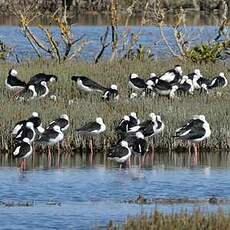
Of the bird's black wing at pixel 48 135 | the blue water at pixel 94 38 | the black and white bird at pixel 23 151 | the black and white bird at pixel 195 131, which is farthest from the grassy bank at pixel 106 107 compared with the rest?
the blue water at pixel 94 38

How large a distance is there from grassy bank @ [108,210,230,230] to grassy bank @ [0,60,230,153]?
344 inches

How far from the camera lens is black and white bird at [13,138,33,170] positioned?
18.5 metres

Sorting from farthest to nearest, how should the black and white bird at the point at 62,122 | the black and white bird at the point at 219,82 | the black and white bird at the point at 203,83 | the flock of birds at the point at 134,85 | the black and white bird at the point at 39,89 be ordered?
the black and white bird at the point at 203,83, the black and white bird at the point at 219,82, the flock of birds at the point at 134,85, the black and white bird at the point at 39,89, the black and white bird at the point at 62,122

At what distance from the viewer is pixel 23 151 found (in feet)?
61.1

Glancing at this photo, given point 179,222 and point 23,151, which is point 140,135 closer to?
point 23,151

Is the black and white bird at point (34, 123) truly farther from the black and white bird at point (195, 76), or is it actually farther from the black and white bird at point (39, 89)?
the black and white bird at point (195, 76)

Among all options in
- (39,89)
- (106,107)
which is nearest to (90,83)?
(39,89)

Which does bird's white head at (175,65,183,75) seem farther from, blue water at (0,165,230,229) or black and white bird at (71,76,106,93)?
blue water at (0,165,230,229)

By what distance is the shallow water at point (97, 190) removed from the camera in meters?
13.8

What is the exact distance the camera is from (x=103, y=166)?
18984mm

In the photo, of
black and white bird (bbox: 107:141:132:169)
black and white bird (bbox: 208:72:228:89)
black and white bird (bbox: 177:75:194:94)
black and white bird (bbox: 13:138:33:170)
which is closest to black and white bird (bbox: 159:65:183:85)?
black and white bird (bbox: 177:75:194:94)

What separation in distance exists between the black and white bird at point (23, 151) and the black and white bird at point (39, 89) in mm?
4406

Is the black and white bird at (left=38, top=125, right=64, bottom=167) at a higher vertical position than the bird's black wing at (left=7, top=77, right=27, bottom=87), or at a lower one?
lower

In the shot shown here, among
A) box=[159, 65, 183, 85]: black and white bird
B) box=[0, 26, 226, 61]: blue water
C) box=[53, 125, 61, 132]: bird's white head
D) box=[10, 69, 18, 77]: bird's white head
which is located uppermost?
box=[10, 69, 18, 77]: bird's white head
